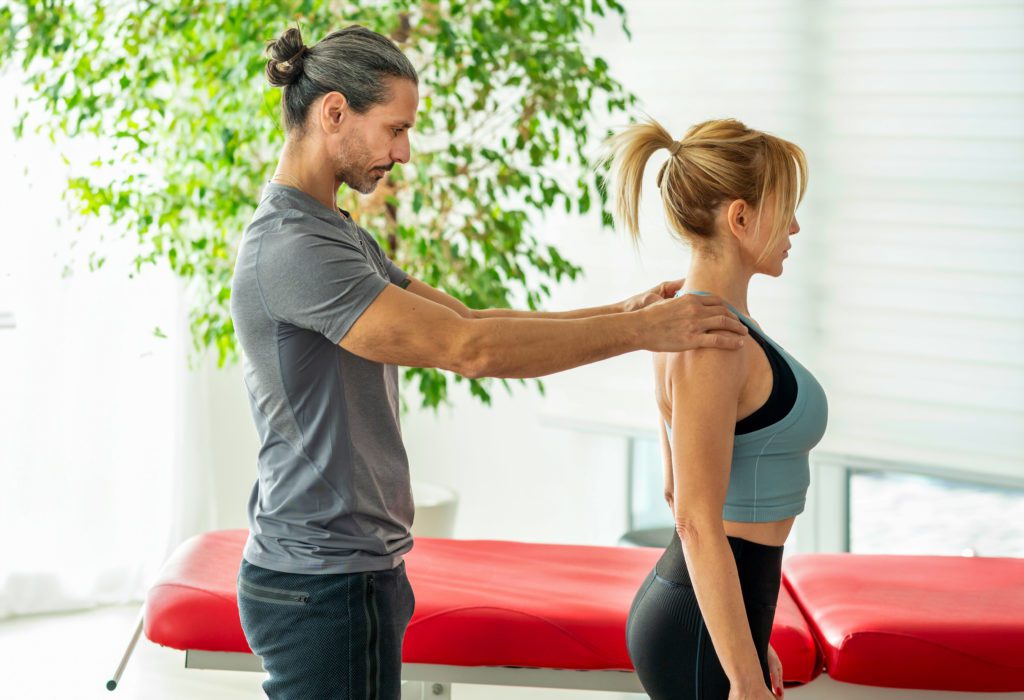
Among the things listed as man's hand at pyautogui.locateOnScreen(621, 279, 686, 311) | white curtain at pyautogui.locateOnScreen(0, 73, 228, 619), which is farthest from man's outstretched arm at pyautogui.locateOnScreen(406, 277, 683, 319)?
white curtain at pyautogui.locateOnScreen(0, 73, 228, 619)

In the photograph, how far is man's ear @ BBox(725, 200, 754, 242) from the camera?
4.55ft

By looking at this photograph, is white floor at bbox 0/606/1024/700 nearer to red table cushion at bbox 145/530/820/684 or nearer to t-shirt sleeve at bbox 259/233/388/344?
red table cushion at bbox 145/530/820/684

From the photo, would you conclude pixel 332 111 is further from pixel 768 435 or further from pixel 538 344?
pixel 768 435

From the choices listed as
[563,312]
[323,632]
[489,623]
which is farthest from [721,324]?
[489,623]

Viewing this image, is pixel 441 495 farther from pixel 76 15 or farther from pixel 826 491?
pixel 76 15

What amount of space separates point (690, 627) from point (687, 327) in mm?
369

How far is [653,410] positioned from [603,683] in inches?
62.3

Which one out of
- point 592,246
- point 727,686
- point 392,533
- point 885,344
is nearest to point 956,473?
point 885,344

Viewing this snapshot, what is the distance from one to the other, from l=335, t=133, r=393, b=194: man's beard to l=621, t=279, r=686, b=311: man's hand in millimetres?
488

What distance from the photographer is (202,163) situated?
9.47ft

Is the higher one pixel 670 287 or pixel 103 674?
pixel 670 287

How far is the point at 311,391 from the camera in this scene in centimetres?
137

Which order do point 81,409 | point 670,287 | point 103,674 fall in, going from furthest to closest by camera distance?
point 81,409 → point 103,674 → point 670,287

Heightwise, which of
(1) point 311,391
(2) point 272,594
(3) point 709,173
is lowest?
(2) point 272,594
